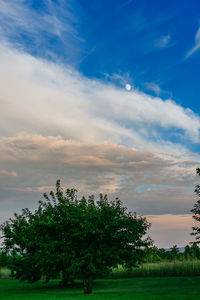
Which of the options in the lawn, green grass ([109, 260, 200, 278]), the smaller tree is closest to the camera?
the lawn

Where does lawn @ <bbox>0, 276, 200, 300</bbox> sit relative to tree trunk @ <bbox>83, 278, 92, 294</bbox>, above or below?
below

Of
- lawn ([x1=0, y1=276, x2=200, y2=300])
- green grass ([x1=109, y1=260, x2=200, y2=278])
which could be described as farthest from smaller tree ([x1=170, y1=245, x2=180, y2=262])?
lawn ([x1=0, y1=276, x2=200, y2=300])

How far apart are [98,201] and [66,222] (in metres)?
3.29

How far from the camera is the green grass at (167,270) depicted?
184 ft

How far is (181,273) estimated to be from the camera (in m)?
57.0

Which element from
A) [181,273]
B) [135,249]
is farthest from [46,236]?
[181,273]

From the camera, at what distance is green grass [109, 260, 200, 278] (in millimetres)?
56134

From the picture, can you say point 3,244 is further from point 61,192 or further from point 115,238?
point 115,238

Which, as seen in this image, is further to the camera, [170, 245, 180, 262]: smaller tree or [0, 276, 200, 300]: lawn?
[170, 245, 180, 262]: smaller tree

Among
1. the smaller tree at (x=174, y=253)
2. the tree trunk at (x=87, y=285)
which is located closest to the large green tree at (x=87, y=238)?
the tree trunk at (x=87, y=285)

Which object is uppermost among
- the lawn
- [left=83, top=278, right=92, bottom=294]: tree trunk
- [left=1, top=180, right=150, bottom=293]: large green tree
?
[left=1, top=180, right=150, bottom=293]: large green tree

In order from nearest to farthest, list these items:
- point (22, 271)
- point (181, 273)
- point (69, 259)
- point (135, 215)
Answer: point (69, 259)
point (135, 215)
point (22, 271)
point (181, 273)

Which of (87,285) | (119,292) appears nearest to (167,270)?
(119,292)

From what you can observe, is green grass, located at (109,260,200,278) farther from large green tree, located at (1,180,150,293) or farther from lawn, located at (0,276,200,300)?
large green tree, located at (1,180,150,293)
